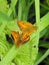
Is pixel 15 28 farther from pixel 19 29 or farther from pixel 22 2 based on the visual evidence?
pixel 22 2

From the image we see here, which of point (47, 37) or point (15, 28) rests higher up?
point (15, 28)

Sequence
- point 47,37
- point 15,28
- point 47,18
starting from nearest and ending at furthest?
point 15,28 < point 47,18 < point 47,37

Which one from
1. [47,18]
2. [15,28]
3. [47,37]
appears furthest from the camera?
[47,37]

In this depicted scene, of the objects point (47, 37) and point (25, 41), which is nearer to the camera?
point (25, 41)

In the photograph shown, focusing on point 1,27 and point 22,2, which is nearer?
point 1,27

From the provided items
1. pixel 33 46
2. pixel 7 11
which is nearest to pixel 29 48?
pixel 33 46

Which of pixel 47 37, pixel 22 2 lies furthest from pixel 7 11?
pixel 47 37

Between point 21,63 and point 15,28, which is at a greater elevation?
point 15,28

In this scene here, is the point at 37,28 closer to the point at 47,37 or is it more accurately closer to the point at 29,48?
the point at 29,48
